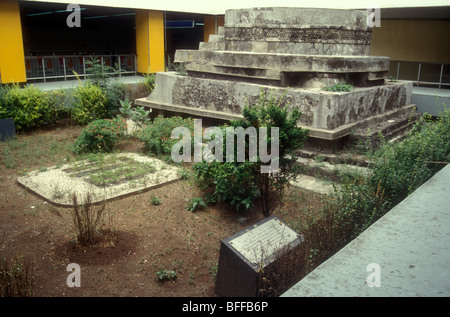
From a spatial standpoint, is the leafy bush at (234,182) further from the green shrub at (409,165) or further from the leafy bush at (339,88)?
the leafy bush at (339,88)

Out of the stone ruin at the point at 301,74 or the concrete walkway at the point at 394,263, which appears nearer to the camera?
the concrete walkway at the point at 394,263

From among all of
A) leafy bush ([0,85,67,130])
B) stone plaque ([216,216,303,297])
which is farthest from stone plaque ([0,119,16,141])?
stone plaque ([216,216,303,297])

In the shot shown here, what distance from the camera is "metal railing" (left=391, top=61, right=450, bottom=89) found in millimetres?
13045

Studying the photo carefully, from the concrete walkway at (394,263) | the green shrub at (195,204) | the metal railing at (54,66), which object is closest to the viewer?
the concrete walkway at (394,263)

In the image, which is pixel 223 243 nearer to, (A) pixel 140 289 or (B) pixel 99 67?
(A) pixel 140 289

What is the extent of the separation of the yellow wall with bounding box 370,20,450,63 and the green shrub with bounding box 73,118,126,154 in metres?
11.5

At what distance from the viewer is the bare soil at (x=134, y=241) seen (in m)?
3.94

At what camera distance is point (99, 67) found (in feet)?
35.3

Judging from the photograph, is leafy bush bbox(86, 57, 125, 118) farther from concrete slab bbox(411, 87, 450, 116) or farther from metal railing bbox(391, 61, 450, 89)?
metal railing bbox(391, 61, 450, 89)

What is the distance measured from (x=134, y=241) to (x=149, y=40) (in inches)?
480

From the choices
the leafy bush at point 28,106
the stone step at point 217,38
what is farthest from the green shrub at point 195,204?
the leafy bush at point 28,106

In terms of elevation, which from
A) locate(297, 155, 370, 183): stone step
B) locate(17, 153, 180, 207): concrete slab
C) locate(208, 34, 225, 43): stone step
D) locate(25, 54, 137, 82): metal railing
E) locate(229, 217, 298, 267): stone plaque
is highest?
locate(208, 34, 225, 43): stone step

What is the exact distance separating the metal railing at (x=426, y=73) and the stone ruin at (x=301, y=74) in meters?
3.93

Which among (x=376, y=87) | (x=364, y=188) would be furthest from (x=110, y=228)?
(x=376, y=87)
